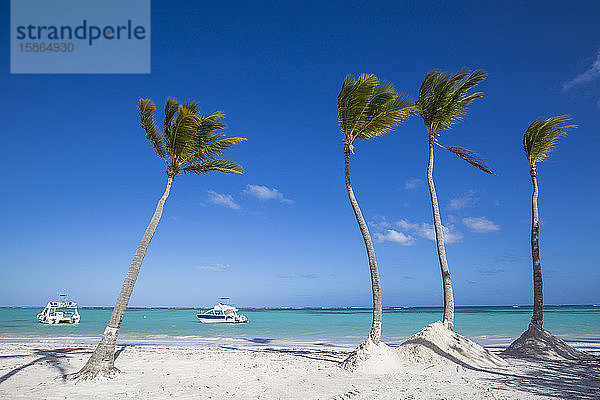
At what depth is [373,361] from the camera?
10711 mm

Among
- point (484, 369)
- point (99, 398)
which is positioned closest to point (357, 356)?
point (484, 369)

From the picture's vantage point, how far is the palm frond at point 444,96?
13117 mm

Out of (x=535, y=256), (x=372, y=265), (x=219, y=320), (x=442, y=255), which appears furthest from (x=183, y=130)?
(x=219, y=320)

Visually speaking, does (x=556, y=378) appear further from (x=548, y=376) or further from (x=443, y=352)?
(x=443, y=352)

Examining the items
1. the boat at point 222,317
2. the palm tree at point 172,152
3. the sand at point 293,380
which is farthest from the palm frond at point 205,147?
the boat at point 222,317

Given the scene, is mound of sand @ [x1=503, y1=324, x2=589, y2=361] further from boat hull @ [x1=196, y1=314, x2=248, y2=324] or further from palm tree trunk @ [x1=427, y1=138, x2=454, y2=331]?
boat hull @ [x1=196, y1=314, x2=248, y2=324]

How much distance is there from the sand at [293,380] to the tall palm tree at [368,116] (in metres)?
2.21

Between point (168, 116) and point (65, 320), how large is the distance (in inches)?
1676

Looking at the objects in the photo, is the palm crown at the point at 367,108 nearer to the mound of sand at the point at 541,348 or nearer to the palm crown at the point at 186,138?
the palm crown at the point at 186,138

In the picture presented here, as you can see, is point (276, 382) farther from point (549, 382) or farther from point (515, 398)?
point (549, 382)

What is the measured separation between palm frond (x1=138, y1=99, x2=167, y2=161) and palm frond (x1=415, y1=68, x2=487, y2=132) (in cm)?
888

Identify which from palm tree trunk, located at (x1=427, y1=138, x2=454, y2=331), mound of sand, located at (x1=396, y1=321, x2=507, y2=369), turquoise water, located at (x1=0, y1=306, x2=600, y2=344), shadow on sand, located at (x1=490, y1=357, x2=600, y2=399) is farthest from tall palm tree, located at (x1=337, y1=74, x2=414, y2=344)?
turquoise water, located at (x1=0, y1=306, x2=600, y2=344)

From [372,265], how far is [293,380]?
4.19 metres

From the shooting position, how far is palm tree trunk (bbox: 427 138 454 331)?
1252 centimetres
